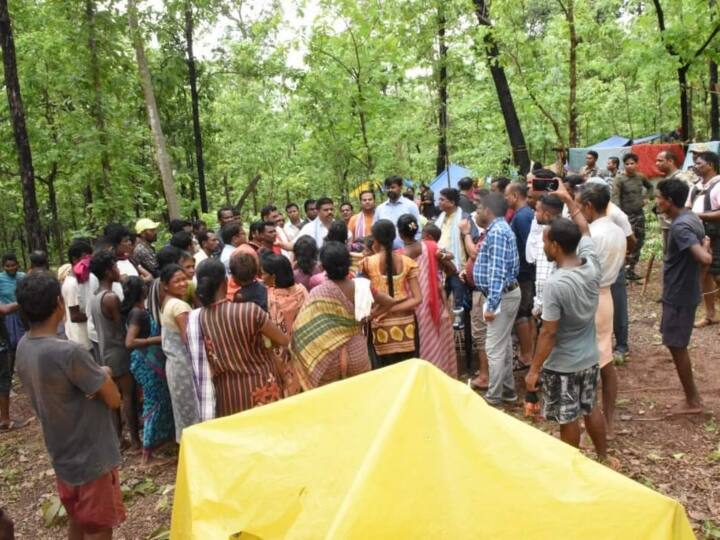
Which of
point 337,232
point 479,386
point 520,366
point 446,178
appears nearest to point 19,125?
point 337,232

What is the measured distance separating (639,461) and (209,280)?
10.7ft

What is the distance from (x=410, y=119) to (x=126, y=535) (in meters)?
13.4

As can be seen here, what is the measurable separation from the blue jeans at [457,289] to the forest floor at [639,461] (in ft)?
4.68

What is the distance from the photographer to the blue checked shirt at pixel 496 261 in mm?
4875

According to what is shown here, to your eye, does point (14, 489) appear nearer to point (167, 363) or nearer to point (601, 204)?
point (167, 363)

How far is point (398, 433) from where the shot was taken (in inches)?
73.5

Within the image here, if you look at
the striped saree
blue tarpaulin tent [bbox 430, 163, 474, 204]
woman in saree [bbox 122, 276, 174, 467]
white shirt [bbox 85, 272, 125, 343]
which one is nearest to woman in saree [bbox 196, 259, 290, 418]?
the striped saree

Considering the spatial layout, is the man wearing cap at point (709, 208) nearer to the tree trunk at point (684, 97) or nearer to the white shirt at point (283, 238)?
the white shirt at point (283, 238)

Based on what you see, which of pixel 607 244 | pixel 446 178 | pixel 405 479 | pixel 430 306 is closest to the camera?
pixel 405 479

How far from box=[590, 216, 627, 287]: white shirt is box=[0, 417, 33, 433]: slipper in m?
6.15

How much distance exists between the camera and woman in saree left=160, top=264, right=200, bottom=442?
4.33 meters

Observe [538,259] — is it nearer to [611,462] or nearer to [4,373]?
[611,462]

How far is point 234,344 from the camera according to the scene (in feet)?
12.4

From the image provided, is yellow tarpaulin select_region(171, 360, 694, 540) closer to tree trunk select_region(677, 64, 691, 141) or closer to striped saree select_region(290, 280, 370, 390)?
striped saree select_region(290, 280, 370, 390)
